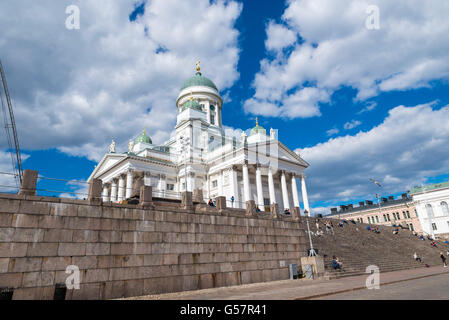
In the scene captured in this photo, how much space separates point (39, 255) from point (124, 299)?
12.7 ft

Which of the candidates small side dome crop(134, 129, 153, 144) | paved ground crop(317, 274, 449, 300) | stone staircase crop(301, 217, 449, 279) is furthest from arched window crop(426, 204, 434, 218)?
paved ground crop(317, 274, 449, 300)

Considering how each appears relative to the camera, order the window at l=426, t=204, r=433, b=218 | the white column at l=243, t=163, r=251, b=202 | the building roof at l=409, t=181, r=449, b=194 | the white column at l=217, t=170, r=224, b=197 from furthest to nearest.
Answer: the window at l=426, t=204, r=433, b=218, the building roof at l=409, t=181, r=449, b=194, the white column at l=217, t=170, r=224, b=197, the white column at l=243, t=163, r=251, b=202

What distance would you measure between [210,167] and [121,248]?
119 ft

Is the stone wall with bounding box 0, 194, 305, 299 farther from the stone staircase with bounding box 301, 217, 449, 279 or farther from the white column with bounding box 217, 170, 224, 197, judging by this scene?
the white column with bounding box 217, 170, 224, 197

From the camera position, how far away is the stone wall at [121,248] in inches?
433

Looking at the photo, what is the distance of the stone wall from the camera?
11.0m

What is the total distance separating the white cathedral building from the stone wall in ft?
77.7

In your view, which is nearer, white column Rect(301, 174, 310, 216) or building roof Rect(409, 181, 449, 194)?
white column Rect(301, 174, 310, 216)

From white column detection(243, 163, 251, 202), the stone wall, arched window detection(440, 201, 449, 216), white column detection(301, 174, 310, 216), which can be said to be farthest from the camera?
arched window detection(440, 201, 449, 216)

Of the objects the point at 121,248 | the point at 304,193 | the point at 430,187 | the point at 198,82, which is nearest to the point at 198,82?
the point at 198,82

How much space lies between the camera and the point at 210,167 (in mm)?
49125

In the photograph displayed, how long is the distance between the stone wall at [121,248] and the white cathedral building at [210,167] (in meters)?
23.7

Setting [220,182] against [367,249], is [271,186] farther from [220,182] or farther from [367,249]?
[367,249]
